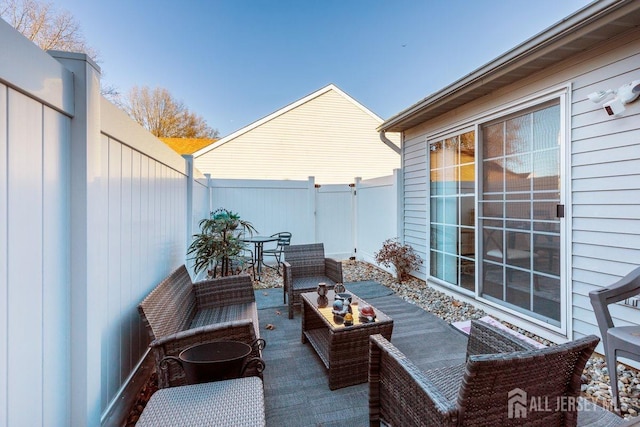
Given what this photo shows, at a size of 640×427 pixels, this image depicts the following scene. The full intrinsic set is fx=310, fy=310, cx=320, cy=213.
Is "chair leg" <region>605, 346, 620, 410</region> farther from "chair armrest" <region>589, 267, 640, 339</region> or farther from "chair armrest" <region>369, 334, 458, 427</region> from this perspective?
"chair armrest" <region>369, 334, 458, 427</region>

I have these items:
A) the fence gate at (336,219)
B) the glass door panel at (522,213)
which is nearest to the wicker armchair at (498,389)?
the glass door panel at (522,213)

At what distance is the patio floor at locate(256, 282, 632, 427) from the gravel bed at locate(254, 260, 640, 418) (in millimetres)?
230

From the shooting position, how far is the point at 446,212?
15.5ft

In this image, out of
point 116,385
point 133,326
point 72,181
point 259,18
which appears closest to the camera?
point 72,181

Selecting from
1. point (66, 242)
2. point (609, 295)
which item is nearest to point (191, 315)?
point (66, 242)

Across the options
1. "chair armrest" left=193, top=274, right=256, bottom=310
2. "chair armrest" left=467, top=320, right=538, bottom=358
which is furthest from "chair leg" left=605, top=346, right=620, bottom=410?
"chair armrest" left=193, top=274, right=256, bottom=310

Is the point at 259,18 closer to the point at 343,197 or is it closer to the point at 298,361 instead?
the point at 343,197

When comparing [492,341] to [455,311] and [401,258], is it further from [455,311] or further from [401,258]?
[401,258]

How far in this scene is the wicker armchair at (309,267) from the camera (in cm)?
404

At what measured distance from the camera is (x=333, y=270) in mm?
4141

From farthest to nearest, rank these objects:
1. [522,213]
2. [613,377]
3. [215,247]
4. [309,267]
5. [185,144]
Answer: [185,144]
[309,267]
[215,247]
[522,213]
[613,377]

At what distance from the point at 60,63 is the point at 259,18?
27.3 feet

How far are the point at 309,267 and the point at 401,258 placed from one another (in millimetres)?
1872

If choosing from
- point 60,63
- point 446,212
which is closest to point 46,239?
point 60,63
